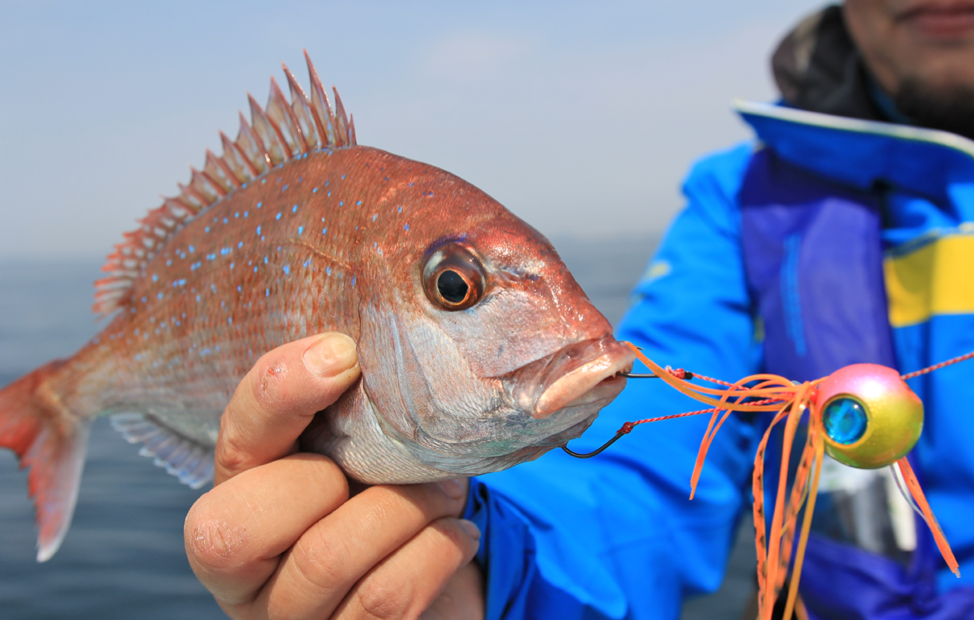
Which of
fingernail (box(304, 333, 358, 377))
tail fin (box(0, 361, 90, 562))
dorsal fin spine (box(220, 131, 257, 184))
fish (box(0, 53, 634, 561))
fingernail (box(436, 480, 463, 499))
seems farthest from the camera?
tail fin (box(0, 361, 90, 562))

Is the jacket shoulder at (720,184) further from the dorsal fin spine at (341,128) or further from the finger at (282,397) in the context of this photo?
the finger at (282,397)

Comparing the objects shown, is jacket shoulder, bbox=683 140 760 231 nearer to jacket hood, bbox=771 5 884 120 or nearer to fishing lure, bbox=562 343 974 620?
jacket hood, bbox=771 5 884 120

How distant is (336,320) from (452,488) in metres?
0.51

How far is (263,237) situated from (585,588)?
1.47m

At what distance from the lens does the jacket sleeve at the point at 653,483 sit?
6.12ft

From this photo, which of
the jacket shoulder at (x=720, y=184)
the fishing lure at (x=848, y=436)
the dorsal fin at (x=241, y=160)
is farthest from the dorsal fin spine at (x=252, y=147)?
the jacket shoulder at (x=720, y=184)

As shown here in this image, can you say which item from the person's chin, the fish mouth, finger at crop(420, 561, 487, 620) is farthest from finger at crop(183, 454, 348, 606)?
the person's chin

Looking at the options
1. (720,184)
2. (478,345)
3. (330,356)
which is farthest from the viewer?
(720,184)

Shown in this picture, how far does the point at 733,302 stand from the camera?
3.08 meters

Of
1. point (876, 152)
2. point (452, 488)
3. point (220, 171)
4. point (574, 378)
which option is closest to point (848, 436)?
point (574, 378)

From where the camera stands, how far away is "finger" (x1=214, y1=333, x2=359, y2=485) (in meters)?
1.19

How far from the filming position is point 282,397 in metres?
1.23

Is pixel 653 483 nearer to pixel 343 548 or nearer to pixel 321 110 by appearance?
pixel 343 548

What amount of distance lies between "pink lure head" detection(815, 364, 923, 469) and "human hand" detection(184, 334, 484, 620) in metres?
0.83
